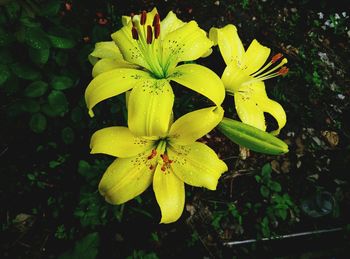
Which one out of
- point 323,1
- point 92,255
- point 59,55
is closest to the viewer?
point 92,255

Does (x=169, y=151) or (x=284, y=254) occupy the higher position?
(x=169, y=151)

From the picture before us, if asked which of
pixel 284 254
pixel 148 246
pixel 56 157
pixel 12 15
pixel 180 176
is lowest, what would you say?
pixel 284 254

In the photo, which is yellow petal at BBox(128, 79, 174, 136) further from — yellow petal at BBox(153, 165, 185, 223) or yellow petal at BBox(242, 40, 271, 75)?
yellow petal at BBox(242, 40, 271, 75)

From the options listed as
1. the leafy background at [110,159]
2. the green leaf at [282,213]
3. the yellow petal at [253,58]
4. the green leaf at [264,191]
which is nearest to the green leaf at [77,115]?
the leafy background at [110,159]

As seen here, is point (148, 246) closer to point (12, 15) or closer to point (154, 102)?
point (154, 102)

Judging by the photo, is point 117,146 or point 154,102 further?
point 117,146

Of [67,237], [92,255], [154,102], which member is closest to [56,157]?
[67,237]

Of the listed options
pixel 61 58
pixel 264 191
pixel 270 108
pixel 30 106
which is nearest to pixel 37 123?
pixel 30 106

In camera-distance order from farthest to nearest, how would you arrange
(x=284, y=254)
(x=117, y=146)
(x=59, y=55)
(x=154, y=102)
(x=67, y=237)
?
(x=284, y=254) < (x=67, y=237) < (x=59, y=55) < (x=117, y=146) < (x=154, y=102)
